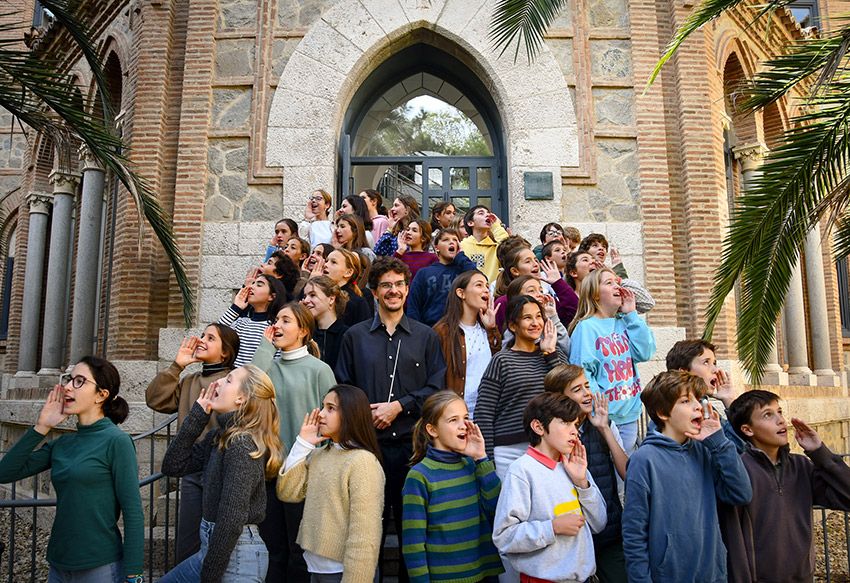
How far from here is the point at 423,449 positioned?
145 inches

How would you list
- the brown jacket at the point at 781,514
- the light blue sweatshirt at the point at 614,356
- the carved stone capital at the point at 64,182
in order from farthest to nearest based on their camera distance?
1. the carved stone capital at the point at 64,182
2. the light blue sweatshirt at the point at 614,356
3. the brown jacket at the point at 781,514

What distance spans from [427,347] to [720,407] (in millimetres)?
4774

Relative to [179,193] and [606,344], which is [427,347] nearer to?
[606,344]

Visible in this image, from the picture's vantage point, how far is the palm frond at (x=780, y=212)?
416 cm

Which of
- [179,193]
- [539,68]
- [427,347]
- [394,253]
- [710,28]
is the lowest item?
[427,347]

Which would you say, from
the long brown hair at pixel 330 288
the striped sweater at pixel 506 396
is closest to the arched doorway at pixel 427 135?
the long brown hair at pixel 330 288

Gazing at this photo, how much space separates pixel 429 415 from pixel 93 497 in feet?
5.46

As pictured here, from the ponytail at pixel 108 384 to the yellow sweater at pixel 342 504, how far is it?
37.7 inches

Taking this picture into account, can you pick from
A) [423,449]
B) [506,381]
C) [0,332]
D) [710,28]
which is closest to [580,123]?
[710,28]

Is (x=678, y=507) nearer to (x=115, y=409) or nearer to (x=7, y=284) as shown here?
(x=115, y=409)

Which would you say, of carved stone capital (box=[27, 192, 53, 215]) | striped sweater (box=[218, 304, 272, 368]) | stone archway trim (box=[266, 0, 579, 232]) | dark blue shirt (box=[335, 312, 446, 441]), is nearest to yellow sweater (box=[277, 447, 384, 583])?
dark blue shirt (box=[335, 312, 446, 441])

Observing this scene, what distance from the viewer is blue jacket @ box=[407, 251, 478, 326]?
5.35 meters

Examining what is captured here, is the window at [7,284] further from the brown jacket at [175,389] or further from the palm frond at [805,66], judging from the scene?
the palm frond at [805,66]

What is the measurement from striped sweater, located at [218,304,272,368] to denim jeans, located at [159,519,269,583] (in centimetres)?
154
